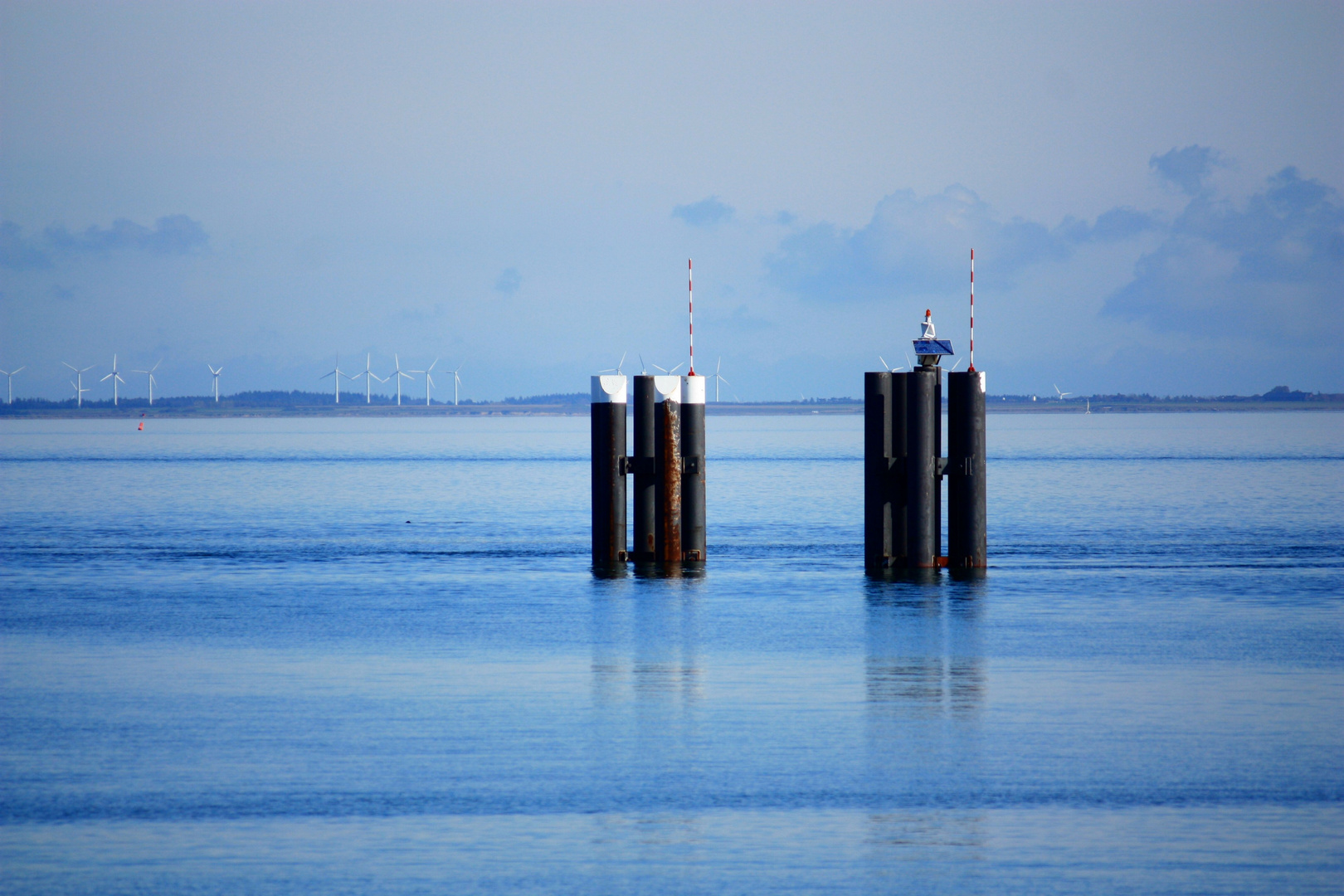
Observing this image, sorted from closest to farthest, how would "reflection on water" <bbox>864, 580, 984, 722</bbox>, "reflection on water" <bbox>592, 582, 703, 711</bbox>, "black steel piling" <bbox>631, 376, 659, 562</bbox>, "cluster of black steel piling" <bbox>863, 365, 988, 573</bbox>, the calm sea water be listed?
the calm sea water → "reflection on water" <bbox>864, 580, 984, 722</bbox> → "reflection on water" <bbox>592, 582, 703, 711</bbox> → "cluster of black steel piling" <bbox>863, 365, 988, 573</bbox> → "black steel piling" <bbox>631, 376, 659, 562</bbox>

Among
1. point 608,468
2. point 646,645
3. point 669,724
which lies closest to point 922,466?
point 608,468

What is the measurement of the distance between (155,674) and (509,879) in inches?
381

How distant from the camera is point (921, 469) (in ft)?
84.5

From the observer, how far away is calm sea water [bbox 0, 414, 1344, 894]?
11102 millimetres

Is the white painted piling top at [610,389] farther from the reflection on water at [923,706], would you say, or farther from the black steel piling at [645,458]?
the reflection on water at [923,706]

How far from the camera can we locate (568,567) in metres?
32.5

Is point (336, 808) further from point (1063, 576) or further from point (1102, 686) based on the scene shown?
point (1063, 576)

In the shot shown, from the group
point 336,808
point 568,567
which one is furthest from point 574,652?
point 568,567

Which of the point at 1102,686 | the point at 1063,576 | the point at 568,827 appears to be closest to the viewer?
the point at 568,827

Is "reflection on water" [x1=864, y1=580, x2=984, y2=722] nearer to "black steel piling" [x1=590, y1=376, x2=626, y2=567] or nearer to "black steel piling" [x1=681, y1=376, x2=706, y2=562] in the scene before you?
"black steel piling" [x1=681, y1=376, x2=706, y2=562]

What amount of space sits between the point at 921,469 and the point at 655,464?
15.2ft

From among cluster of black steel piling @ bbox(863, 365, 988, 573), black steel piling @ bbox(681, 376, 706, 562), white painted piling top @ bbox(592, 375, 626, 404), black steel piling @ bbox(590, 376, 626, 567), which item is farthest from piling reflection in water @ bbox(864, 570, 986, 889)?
white painted piling top @ bbox(592, 375, 626, 404)

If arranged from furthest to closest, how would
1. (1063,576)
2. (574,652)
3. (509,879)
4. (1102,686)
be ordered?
(1063,576)
(574,652)
(1102,686)
(509,879)

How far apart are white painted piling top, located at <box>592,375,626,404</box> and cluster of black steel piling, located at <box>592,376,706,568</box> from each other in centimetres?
1
